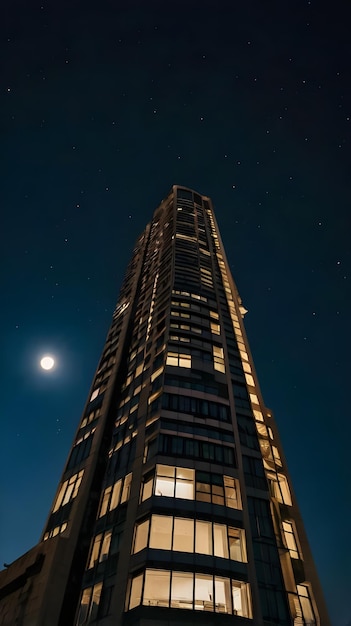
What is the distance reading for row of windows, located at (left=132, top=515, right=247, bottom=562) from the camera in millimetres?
31169

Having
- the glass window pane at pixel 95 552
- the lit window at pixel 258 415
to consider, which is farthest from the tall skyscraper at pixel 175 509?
the glass window pane at pixel 95 552

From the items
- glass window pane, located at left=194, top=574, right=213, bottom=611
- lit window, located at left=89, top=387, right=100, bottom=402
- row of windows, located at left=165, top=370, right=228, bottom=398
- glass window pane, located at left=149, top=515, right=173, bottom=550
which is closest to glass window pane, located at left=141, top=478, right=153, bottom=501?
glass window pane, located at left=149, top=515, right=173, bottom=550

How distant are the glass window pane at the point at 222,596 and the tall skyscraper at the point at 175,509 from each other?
9 centimetres

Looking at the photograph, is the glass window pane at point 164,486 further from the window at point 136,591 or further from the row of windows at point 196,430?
the window at point 136,591

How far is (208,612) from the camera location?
27469 mm

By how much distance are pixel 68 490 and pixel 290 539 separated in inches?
Result: 915

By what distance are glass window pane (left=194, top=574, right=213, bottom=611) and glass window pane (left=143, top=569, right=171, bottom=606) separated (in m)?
2.09

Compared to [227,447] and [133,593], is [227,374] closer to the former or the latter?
[227,447]

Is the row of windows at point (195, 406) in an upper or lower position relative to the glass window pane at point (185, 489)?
upper

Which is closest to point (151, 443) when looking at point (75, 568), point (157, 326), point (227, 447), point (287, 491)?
point (227, 447)

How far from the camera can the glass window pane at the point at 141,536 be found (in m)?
31.5

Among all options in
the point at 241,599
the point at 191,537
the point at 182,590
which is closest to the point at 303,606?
the point at 241,599

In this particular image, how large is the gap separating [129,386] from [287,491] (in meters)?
22.5

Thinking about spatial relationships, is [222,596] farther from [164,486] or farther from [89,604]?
[89,604]
